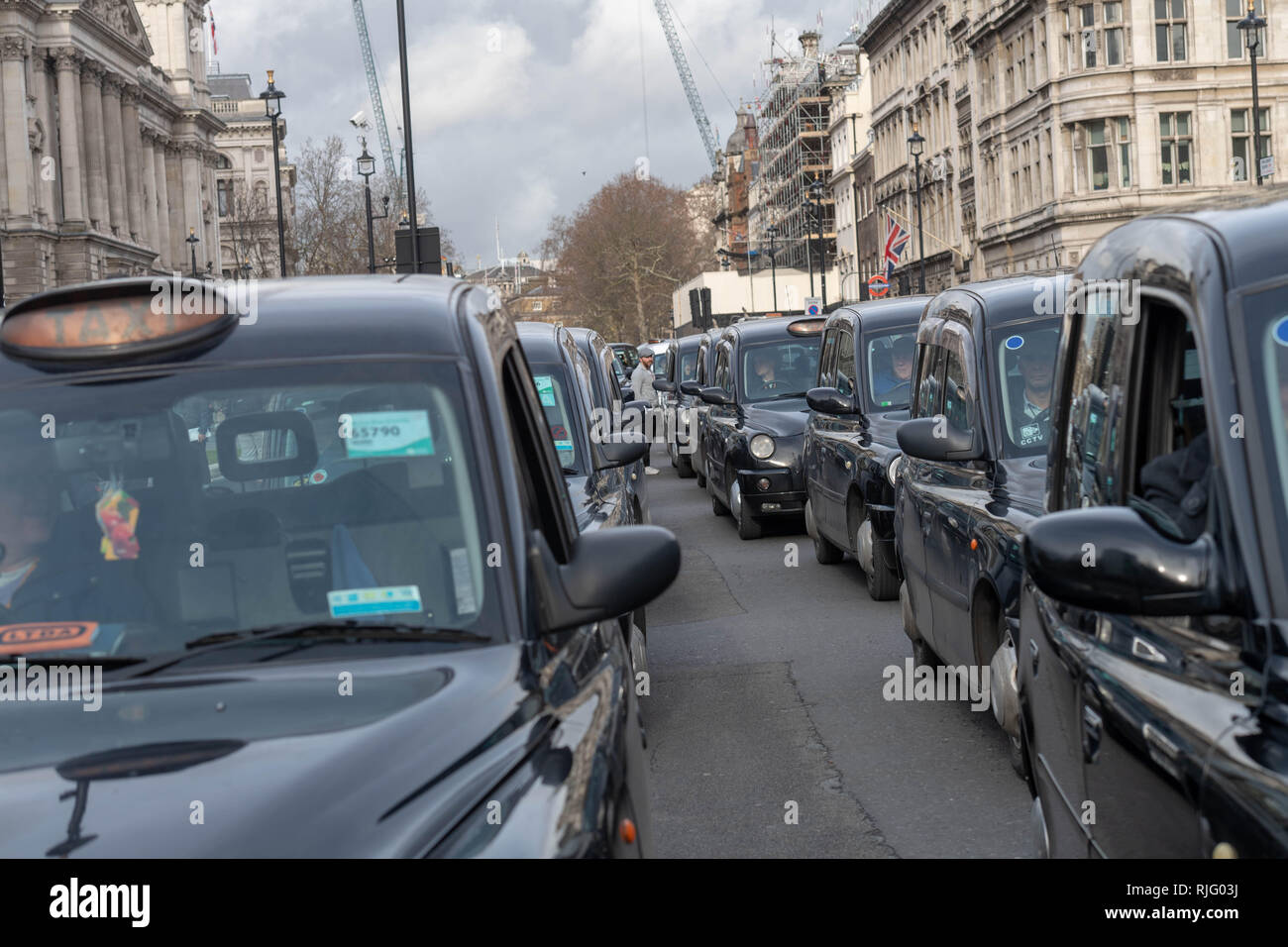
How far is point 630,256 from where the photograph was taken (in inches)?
5221

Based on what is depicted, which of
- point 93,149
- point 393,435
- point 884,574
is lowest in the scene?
point 884,574

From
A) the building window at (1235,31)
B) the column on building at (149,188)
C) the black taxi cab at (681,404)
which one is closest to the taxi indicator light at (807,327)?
the black taxi cab at (681,404)

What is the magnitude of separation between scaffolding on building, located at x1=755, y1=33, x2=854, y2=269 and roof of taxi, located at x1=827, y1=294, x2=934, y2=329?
10079 cm

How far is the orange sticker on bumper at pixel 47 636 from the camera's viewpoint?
308cm

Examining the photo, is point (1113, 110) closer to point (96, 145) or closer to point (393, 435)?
point (96, 145)

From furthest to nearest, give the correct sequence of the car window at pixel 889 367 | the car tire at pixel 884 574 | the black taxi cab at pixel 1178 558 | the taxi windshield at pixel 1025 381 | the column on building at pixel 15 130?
the column on building at pixel 15 130 → the car window at pixel 889 367 → the car tire at pixel 884 574 → the taxi windshield at pixel 1025 381 → the black taxi cab at pixel 1178 558

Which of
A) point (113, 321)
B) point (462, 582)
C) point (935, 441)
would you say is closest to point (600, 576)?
point (462, 582)

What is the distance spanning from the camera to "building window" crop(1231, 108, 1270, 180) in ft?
200

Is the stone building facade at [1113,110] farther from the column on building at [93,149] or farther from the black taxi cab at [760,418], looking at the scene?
the column on building at [93,149]

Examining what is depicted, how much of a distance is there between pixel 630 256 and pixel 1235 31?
73579 millimetres

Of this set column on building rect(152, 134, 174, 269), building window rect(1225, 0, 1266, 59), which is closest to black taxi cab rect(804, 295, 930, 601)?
building window rect(1225, 0, 1266, 59)

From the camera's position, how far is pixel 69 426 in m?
3.30
